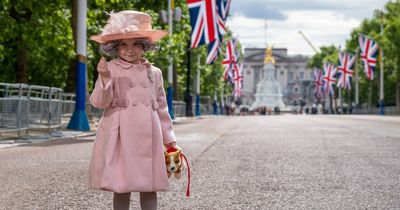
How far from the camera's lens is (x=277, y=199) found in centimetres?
715

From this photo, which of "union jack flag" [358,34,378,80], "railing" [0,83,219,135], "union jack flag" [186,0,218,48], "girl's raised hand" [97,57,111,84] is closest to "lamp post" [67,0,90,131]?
"railing" [0,83,219,135]

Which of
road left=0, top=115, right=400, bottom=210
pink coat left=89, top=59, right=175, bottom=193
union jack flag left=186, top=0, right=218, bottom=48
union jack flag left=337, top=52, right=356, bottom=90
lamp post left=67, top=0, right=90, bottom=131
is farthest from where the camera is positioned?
union jack flag left=337, top=52, right=356, bottom=90

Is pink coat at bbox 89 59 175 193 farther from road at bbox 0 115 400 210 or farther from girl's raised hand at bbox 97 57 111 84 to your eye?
road at bbox 0 115 400 210

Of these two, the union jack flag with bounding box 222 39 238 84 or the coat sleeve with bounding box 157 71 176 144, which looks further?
the union jack flag with bounding box 222 39 238 84

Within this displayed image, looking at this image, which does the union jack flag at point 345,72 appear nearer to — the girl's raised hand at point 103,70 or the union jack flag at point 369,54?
the union jack flag at point 369,54

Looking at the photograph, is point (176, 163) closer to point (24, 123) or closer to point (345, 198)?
point (345, 198)

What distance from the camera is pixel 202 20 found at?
34.5m

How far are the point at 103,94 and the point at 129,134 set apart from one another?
286mm

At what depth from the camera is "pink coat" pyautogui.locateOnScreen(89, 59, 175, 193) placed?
4551 millimetres

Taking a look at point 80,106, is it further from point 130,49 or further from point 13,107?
point 130,49

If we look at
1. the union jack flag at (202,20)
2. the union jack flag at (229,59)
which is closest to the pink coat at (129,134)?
the union jack flag at (202,20)

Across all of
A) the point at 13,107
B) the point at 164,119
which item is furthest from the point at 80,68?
the point at 164,119

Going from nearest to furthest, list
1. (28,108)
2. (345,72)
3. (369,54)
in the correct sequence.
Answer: (28,108) → (369,54) → (345,72)

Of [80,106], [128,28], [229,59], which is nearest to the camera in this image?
[128,28]
